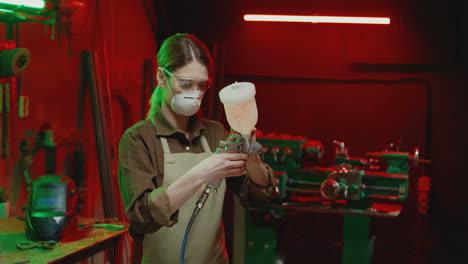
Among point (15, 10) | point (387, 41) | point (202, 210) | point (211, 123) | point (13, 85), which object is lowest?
point (202, 210)

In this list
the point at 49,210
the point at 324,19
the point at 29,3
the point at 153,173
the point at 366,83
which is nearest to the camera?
the point at 153,173

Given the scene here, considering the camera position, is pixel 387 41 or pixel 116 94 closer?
pixel 116 94

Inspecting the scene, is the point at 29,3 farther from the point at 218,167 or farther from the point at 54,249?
the point at 218,167

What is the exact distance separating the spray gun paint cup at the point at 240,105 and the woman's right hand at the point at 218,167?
10 centimetres

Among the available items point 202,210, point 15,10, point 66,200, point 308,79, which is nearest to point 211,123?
point 202,210

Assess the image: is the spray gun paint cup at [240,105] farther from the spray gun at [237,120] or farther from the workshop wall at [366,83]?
the workshop wall at [366,83]

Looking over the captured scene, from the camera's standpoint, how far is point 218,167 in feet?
5.54

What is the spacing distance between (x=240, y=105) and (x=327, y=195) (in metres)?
1.98

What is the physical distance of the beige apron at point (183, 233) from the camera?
187 cm

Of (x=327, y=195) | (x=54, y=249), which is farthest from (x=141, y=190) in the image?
(x=327, y=195)

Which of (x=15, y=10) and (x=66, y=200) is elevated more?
(x=15, y=10)

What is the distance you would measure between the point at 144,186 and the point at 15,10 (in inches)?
64.9

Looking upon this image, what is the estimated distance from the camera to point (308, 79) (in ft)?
18.9

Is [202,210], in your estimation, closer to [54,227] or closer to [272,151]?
[54,227]
